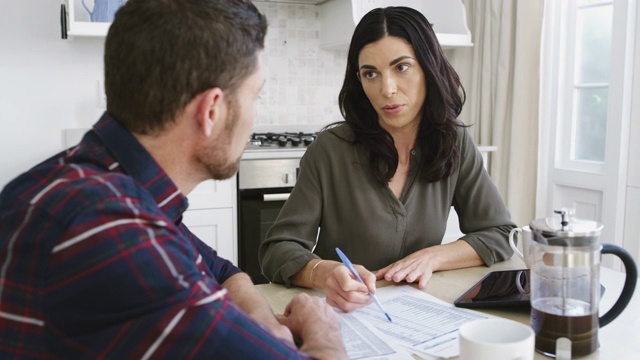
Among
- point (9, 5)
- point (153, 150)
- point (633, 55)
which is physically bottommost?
point (153, 150)

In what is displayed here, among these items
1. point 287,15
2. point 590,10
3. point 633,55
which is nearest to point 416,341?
point 633,55

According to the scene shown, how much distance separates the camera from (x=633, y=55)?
8.92ft

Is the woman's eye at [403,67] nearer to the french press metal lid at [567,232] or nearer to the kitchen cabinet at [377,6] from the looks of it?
the french press metal lid at [567,232]

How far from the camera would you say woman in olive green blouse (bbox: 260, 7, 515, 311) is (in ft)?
5.30

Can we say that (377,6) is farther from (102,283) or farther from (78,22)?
(102,283)

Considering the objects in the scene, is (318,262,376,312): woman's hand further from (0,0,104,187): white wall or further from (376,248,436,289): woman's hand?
(0,0,104,187): white wall

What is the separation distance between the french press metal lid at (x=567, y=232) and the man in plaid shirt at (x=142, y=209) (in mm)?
337

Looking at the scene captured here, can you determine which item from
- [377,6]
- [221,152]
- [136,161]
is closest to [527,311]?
[221,152]

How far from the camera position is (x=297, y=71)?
3.46 meters

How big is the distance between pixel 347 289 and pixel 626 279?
0.45 meters

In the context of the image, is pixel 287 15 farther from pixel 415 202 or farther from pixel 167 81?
pixel 167 81

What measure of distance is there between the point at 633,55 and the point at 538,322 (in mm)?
2124

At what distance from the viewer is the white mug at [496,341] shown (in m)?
0.81

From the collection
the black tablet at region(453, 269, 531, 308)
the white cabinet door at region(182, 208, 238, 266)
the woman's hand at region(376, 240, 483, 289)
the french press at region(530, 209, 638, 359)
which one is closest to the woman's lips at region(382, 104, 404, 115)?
the woman's hand at region(376, 240, 483, 289)
